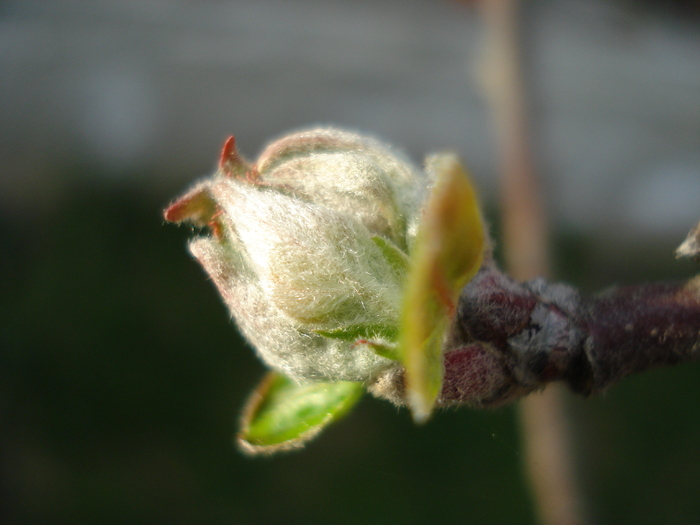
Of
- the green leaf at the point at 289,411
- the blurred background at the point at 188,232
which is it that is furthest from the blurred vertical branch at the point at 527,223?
the green leaf at the point at 289,411

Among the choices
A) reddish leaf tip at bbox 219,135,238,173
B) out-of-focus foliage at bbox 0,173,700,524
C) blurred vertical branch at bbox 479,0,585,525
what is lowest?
out-of-focus foliage at bbox 0,173,700,524

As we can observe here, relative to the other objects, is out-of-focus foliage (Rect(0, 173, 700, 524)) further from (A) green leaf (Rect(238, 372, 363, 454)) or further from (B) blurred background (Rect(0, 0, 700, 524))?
(A) green leaf (Rect(238, 372, 363, 454))

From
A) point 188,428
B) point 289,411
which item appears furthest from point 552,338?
point 188,428

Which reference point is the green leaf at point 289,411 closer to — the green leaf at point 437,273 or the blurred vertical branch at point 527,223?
the green leaf at point 437,273

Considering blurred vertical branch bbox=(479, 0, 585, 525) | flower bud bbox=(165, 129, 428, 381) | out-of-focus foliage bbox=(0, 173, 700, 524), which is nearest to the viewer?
flower bud bbox=(165, 129, 428, 381)

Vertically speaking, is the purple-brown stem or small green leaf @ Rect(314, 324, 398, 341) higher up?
small green leaf @ Rect(314, 324, 398, 341)

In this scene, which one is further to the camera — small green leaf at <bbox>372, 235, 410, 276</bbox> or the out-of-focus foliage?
the out-of-focus foliage

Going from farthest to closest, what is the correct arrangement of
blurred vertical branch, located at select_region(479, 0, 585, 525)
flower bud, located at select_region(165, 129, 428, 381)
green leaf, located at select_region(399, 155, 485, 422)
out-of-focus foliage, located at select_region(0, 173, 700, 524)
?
out-of-focus foliage, located at select_region(0, 173, 700, 524)
blurred vertical branch, located at select_region(479, 0, 585, 525)
flower bud, located at select_region(165, 129, 428, 381)
green leaf, located at select_region(399, 155, 485, 422)

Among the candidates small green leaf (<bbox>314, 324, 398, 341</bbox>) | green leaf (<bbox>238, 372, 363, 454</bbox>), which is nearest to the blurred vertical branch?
green leaf (<bbox>238, 372, 363, 454</bbox>)
